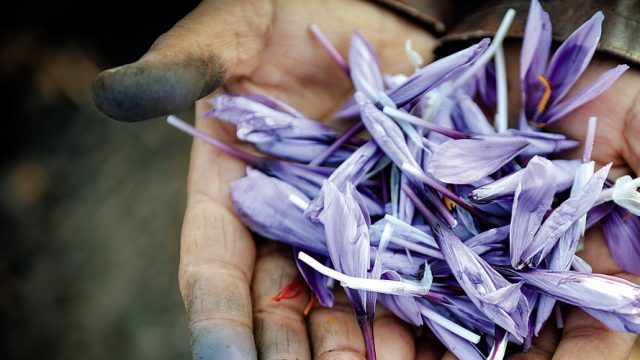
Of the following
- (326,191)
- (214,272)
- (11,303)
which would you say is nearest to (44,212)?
(11,303)

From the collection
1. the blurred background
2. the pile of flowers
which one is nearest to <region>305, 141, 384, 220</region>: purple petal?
the pile of flowers

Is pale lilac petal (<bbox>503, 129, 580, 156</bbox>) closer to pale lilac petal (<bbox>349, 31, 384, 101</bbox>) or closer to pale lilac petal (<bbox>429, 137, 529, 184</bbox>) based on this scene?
pale lilac petal (<bbox>429, 137, 529, 184</bbox>)

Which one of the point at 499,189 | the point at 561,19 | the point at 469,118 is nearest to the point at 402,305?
the point at 499,189

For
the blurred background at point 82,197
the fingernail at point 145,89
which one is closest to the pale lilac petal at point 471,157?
the fingernail at point 145,89

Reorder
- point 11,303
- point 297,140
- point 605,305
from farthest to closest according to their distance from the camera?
point 11,303 < point 297,140 < point 605,305

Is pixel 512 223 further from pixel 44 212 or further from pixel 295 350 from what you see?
pixel 44 212

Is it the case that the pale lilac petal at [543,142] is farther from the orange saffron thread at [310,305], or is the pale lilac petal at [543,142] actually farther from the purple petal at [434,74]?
the orange saffron thread at [310,305]
